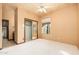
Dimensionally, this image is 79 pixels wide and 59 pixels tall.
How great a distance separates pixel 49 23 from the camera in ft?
4.73

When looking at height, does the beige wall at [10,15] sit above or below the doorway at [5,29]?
above

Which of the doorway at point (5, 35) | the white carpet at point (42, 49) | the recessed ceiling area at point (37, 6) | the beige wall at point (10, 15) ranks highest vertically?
the recessed ceiling area at point (37, 6)

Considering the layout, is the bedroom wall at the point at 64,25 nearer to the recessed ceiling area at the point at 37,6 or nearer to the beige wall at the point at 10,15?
the recessed ceiling area at the point at 37,6

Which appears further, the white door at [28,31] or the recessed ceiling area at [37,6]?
the white door at [28,31]

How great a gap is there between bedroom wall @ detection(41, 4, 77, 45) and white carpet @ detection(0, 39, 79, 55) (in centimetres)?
9

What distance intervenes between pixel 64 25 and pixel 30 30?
52 centimetres

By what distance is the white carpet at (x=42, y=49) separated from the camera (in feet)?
4.23

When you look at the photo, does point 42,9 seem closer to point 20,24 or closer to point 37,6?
point 37,6

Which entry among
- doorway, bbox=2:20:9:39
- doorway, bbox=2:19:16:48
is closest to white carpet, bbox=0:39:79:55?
doorway, bbox=2:19:16:48

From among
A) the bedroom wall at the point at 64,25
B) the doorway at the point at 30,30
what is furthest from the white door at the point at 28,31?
the bedroom wall at the point at 64,25

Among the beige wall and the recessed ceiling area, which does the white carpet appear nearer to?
the beige wall

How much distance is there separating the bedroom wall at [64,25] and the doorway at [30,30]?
0.14m

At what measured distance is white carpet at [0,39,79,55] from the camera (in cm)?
129

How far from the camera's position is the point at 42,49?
4.41 ft
